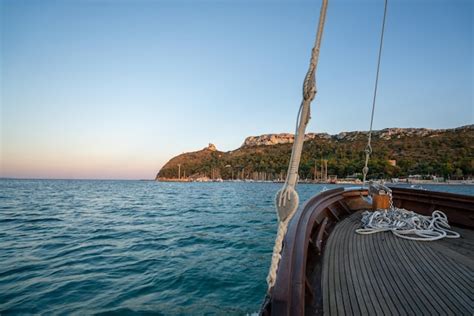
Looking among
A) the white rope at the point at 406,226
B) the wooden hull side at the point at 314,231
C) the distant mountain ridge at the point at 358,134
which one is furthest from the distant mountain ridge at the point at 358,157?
the white rope at the point at 406,226

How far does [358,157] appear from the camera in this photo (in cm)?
8656

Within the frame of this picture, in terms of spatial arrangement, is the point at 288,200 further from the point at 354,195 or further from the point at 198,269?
the point at 354,195

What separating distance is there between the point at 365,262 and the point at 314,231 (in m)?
0.82

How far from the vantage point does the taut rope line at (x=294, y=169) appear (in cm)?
124

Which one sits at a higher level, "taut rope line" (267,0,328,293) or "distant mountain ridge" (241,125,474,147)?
"distant mountain ridge" (241,125,474,147)

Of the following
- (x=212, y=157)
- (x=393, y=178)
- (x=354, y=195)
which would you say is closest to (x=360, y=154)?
(x=393, y=178)

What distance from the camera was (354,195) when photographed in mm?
5500

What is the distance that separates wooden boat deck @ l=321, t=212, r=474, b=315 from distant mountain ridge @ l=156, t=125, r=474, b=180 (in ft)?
257

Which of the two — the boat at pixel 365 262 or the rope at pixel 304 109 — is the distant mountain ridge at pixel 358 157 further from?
the rope at pixel 304 109

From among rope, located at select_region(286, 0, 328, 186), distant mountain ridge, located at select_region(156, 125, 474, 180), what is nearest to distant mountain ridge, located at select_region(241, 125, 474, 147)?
distant mountain ridge, located at select_region(156, 125, 474, 180)

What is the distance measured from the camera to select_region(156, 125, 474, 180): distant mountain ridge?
6625cm

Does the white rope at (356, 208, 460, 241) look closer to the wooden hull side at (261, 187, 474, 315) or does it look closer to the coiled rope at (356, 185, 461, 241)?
the coiled rope at (356, 185, 461, 241)

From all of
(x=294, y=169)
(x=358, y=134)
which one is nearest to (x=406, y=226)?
(x=294, y=169)

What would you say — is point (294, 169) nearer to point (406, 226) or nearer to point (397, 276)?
point (397, 276)
